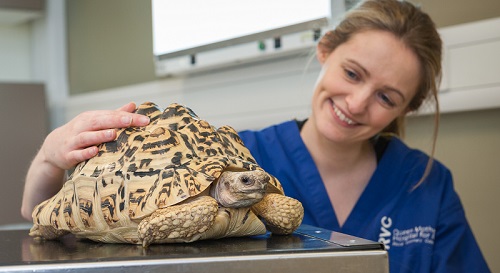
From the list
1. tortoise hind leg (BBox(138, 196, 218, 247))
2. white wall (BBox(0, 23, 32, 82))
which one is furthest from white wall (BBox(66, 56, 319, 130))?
tortoise hind leg (BBox(138, 196, 218, 247))

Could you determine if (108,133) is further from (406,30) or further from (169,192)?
(406,30)

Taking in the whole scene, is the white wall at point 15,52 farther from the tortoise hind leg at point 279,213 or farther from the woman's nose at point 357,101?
the tortoise hind leg at point 279,213

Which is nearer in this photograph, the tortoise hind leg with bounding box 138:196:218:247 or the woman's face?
the tortoise hind leg with bounding box 138:196:218:247

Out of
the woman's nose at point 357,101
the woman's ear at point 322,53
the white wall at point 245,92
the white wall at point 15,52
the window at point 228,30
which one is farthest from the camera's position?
the white wall at point 15,52

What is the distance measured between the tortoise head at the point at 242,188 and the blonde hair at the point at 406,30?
64 centimetres

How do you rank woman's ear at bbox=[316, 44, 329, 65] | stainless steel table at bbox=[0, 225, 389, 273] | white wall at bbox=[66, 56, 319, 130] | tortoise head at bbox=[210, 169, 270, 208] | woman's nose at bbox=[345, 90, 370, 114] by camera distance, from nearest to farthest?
1. stainless steel table at bbox=[0, 225, 389, 273]
2. tortoise head at bbox=[210, 169, 270, 208]
3. woman's nose at bbox=[345, 90, 370, 114]
4. woman's ear at bbox=[316, 44, 329, 65]
5. white wall at bbox=[66, 56, 319, 130]

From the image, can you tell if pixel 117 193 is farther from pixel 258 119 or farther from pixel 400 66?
pixel 258 119

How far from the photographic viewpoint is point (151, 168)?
63 cm

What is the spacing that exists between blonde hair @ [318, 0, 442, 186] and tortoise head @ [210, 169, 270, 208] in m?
0.64

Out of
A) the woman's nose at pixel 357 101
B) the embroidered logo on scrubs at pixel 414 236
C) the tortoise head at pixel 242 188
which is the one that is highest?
the woman's nose at pixel 357 101

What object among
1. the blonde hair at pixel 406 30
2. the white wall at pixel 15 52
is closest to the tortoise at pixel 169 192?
the blonde hair at pixel 406 30

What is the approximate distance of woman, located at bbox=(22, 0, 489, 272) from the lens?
1142 millimetres

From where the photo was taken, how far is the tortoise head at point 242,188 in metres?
0.61

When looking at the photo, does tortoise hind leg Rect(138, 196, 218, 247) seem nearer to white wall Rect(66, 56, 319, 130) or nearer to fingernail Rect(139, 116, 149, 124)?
fingernail Rect(139, 116, 149, 124)
